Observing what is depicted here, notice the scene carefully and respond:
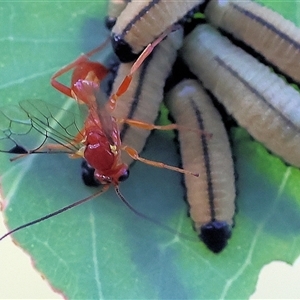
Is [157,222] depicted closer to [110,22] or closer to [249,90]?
[249,90]

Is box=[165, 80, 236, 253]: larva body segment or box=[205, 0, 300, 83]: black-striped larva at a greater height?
box=[205, 0, 300, 83]: black-striped larva

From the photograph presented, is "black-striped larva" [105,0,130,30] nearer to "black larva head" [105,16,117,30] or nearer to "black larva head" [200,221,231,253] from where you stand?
"black larva head" [105,16,117,30]

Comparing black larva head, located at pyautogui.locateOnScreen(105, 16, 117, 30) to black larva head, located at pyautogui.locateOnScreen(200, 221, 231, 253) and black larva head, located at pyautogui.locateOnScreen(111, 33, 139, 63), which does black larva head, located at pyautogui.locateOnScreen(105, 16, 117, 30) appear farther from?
black larva head, located at pyautogui.locateOnScreen(200, 221, 231, 253)

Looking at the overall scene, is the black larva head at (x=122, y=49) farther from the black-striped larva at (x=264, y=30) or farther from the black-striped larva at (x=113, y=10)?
the black-striped larva at (x=264, y=30)

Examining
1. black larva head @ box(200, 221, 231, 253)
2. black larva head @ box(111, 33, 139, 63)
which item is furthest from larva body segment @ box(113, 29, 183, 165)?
black larva head @ box(200, 221, 231, 253)

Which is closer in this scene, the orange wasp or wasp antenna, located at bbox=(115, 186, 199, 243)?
the orange wasp

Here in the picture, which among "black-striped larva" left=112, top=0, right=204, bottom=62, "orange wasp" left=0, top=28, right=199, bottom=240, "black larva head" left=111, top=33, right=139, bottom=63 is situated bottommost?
"orange wasp" left=0, top=28, right=199, bottom=240

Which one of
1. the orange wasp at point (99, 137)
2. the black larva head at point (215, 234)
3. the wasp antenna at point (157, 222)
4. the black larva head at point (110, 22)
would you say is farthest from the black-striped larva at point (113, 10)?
the black larva head at point (215, 234)
